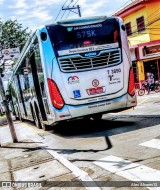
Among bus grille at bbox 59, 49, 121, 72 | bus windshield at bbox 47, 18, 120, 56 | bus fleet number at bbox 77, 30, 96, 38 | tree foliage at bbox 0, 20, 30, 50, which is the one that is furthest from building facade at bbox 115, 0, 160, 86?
bus fleet number at bbox 77, 30, 96, 38

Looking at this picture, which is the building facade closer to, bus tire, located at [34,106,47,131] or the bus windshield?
bus tire, located at [34,106,47,131]

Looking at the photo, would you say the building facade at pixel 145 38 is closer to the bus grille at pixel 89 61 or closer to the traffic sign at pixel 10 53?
the traffic sign at pixel 10 53

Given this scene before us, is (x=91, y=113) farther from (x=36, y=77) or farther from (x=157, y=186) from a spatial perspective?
(x=157, y=186)

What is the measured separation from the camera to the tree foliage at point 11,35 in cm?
3828

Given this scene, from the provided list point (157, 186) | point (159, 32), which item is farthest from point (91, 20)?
point (159, 32)

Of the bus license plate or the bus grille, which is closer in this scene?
the bus grille

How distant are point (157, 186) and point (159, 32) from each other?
27.7m

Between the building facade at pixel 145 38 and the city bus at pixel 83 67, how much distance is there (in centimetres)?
1974

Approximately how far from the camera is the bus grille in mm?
10273

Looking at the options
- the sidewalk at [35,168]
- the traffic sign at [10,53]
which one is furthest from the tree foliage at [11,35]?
the sidewalk at [35,168]

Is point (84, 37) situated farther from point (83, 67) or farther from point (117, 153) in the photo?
point (117, 153)

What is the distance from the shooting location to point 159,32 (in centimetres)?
3077

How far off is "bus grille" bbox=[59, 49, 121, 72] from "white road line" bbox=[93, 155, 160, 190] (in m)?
4.08

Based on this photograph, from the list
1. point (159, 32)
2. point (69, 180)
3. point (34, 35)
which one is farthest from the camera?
point (159, 32)
